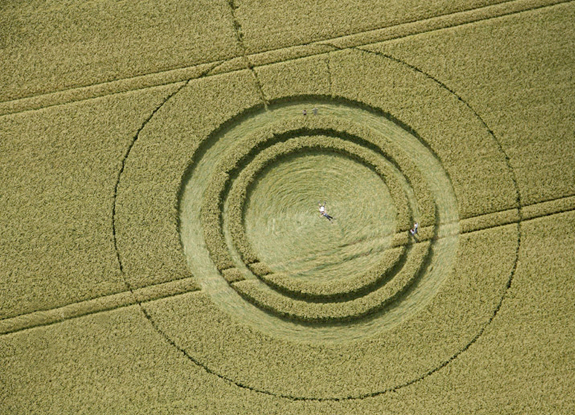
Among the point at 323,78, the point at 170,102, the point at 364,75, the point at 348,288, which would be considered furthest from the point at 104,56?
the point at 348,288

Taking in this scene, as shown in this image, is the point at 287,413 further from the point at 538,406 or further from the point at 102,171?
the point at 102,171

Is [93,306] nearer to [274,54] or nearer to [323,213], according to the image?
[323,213]

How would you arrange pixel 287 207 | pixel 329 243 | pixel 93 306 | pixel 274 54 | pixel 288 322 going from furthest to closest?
pixel 274 54
pixel 287 207
pixel 329 243
pixel 93 306
pixel 288 322

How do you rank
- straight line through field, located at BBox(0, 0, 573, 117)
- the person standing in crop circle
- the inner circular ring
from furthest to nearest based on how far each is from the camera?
straight line through field, located at BBox(0, 0, 573, 117), the person standing in crop circle, the inner circular ring

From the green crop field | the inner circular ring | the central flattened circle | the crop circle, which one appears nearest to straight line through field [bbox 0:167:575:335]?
the green crop field

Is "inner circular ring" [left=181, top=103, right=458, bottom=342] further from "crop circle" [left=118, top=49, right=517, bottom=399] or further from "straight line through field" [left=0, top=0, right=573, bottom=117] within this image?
"straight line through field" [left=0, top=0, right=573, bottom=117]

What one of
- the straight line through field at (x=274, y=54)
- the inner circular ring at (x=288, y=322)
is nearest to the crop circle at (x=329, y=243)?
the inner circular ring at (x=288, y=322)

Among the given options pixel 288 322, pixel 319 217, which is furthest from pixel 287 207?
pixel 288 322
